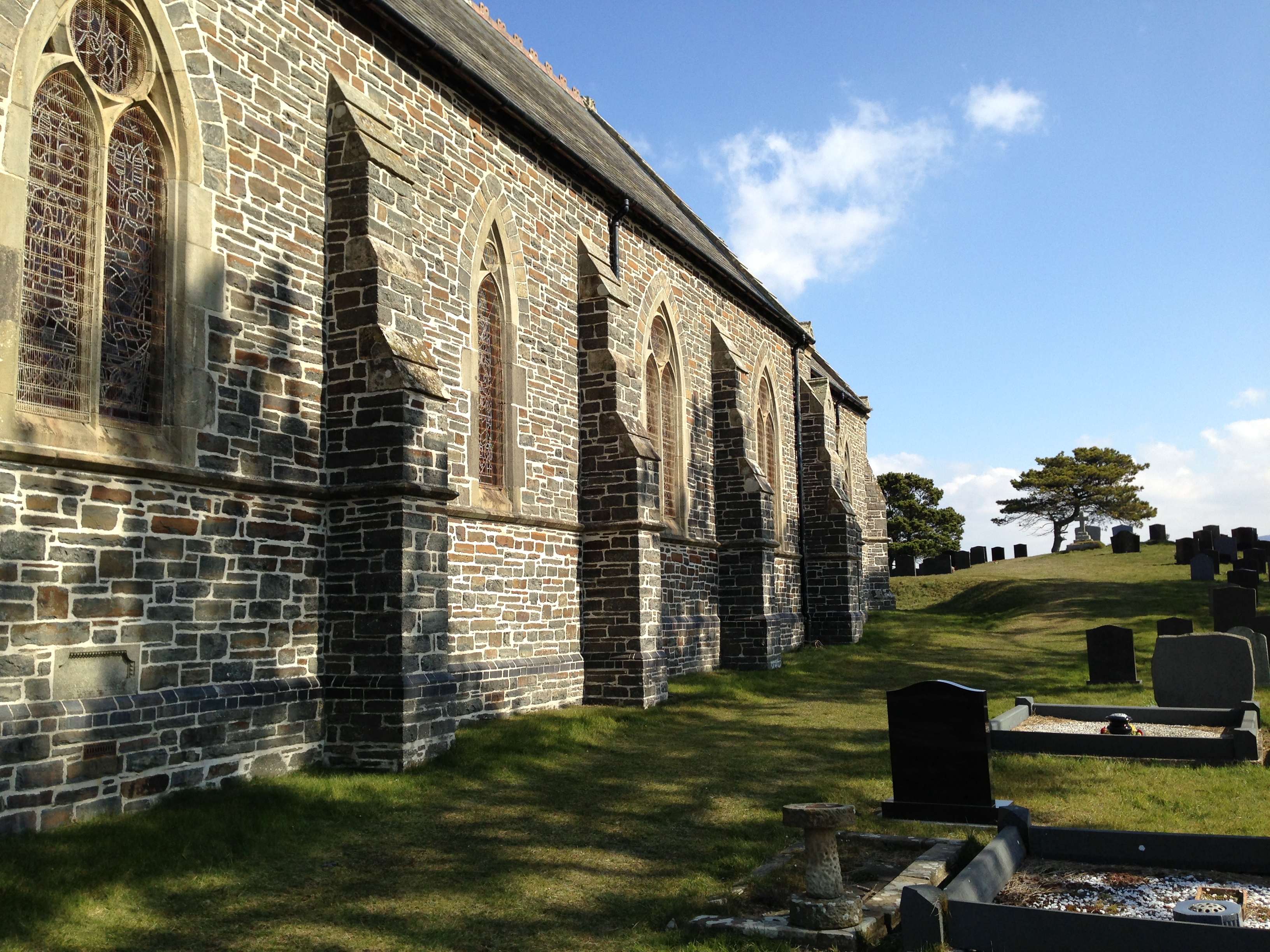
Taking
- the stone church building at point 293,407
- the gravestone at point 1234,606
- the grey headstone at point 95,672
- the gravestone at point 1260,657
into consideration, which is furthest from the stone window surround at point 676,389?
the grey headstone at point 95,672

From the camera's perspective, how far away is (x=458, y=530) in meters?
11.7

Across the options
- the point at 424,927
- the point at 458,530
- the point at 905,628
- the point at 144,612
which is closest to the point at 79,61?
the point at 144,612

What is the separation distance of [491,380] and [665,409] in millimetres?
6165

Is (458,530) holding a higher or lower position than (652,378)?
lower

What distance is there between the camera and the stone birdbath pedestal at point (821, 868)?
17.0ft

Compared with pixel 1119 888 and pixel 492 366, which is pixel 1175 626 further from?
pixel 492 366

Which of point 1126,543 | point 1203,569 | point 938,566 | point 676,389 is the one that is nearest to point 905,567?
point 938,566

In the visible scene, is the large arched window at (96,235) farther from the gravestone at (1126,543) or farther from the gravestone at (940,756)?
the gravestone at (1126,543)

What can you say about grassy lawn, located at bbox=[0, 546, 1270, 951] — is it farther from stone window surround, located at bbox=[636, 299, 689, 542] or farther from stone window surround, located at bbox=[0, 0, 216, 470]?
stone window surround, located at bbox=[636, 299, 689, 542]

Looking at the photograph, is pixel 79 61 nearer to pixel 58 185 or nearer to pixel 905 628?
pixel 58 185

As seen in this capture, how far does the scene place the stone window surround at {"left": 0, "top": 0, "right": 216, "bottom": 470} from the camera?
6926mm

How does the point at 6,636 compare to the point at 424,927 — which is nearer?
the point at 424,927

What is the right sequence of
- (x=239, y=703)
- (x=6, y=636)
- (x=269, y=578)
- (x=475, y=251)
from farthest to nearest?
(x=475, y=251) → (x=269, y=578) → (x=239, y=703) → (x=6, y=636)

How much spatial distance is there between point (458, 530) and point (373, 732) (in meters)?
3.13
